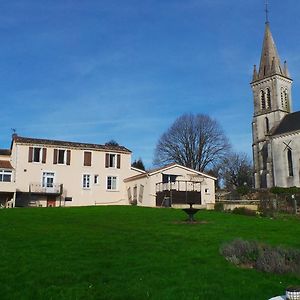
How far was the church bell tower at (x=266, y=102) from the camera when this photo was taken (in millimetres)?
66438

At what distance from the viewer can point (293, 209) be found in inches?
1184

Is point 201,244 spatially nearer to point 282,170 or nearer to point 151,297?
point 151,297

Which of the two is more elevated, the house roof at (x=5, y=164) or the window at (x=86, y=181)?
the house roof at (x=5, y=164)

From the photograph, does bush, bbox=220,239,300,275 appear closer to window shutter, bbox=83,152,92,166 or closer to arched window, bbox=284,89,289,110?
window shutter, bbox=83,152,92,166

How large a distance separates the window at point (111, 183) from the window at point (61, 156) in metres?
4.50

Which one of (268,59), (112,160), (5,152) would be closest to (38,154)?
(5,152)

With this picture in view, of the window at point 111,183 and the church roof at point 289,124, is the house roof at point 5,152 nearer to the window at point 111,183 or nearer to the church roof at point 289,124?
the window at point 111,183

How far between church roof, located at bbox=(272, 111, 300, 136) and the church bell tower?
1.05 metres

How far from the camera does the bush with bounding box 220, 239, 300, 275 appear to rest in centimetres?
970

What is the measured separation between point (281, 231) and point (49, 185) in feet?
90.4

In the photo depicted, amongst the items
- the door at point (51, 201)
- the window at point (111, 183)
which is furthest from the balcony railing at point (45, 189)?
the window at point (111, 183)

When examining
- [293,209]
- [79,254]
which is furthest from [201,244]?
[293,209]

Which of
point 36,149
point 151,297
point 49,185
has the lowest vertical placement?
point 151,297

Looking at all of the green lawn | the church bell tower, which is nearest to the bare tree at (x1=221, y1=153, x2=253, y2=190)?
the church bell tower
